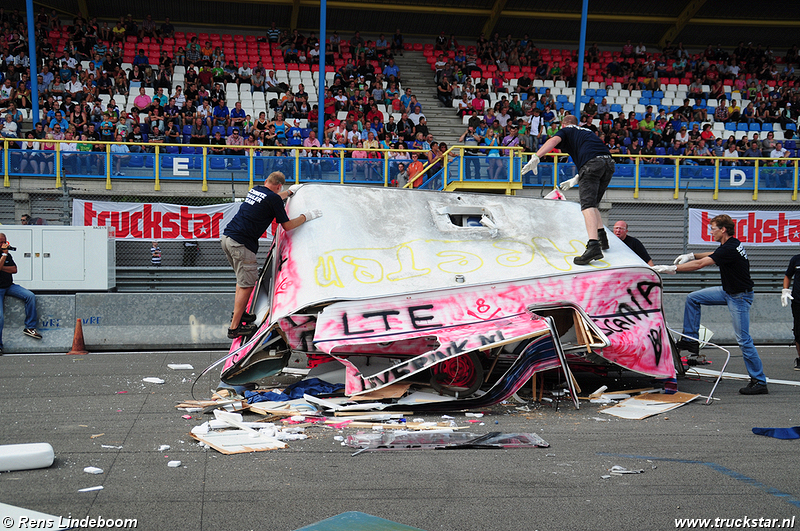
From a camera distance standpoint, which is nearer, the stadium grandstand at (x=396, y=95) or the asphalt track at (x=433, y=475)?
the asphalt track at (x=433, y=475)

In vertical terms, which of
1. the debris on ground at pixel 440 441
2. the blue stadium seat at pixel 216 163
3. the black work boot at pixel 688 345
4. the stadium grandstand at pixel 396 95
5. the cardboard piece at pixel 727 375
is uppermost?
the stadium grandstand at pixel 396 95

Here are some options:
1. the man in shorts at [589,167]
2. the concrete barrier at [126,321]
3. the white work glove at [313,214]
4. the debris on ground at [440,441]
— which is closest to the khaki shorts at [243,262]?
the white work glove at [313,214]

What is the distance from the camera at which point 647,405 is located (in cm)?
643

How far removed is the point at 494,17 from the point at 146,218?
20.4m

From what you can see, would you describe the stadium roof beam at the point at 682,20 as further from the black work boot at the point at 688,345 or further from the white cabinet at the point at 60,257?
the white cabinet at the point at 60,257

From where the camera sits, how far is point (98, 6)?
2683cm

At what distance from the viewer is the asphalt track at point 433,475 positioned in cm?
361

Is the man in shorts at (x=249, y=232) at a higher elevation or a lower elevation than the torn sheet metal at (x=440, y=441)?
higher

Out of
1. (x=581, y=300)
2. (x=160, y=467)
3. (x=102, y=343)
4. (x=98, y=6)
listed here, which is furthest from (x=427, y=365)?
(x=98, y=6)

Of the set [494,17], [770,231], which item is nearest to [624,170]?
[770,231]

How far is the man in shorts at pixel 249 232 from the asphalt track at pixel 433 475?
124cm

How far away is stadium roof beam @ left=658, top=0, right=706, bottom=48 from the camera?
1154 inches

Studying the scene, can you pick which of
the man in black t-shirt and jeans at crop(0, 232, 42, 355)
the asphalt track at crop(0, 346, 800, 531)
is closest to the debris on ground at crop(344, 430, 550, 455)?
the asphalt track at crop(0, 346, 800, 531)

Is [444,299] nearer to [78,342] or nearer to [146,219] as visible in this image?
[78,342]
